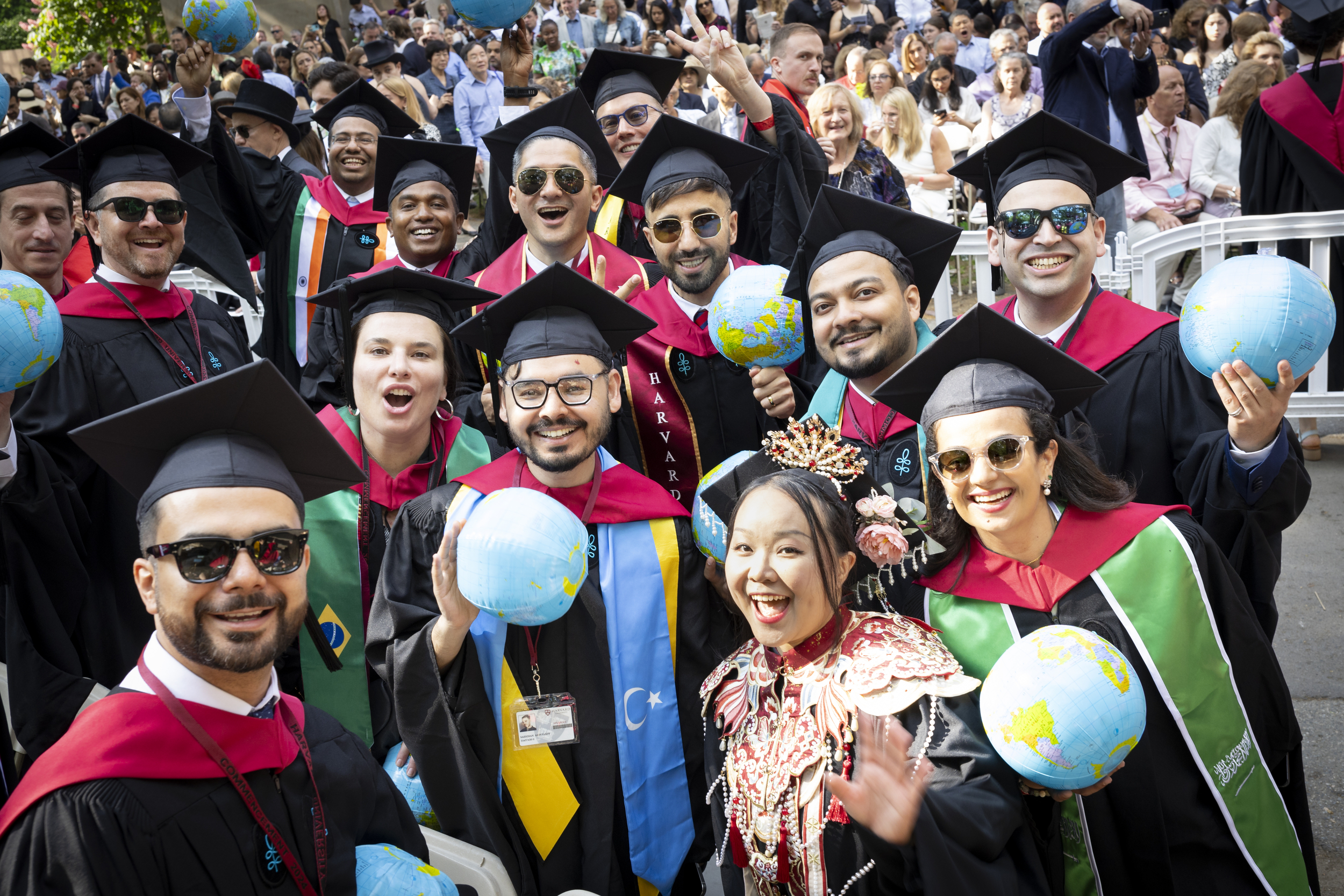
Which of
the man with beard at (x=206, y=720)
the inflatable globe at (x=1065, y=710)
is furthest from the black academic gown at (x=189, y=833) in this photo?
the inflatable globe at (x=1065, y=710)

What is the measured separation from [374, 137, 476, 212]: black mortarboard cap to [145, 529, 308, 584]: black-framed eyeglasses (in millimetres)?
2944

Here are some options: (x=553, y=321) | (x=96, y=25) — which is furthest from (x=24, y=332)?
(x=96, y=25)

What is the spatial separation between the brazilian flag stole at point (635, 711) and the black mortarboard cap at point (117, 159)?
2.32 metres

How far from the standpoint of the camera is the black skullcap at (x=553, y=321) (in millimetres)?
3408

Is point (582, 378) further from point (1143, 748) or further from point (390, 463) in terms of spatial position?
point (1143, 748)

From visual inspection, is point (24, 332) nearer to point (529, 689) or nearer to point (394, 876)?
point (529, 689)

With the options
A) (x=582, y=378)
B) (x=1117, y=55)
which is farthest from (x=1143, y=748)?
(x=1117, y=55)

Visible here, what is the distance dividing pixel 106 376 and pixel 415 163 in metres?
1.74

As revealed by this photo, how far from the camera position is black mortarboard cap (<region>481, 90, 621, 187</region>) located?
16.0 feet

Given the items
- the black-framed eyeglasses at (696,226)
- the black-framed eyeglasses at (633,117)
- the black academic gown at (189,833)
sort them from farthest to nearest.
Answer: the black-framed eyeglasses at (633,117) < the black-framed eyeglasses at (696,226) < the black academic gown at (189,833)

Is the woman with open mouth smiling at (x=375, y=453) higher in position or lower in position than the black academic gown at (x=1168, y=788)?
higher

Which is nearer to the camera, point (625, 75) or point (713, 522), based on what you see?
point (713, 522)

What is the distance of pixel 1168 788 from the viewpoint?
113 inches

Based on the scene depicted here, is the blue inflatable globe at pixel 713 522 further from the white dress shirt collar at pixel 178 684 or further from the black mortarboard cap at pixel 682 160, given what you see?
the black mortarboard cap at pixel 682 160
